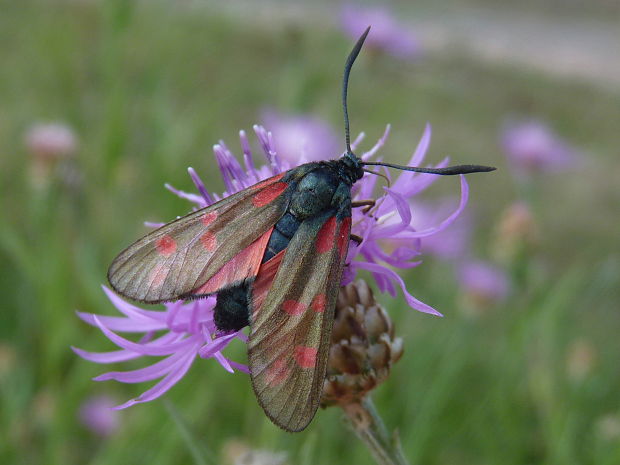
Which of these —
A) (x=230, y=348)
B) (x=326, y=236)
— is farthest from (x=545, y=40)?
(x=326, y=236)

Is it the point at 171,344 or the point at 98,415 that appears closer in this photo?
the point at 171,344

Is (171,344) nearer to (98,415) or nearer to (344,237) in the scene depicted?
(344,237)

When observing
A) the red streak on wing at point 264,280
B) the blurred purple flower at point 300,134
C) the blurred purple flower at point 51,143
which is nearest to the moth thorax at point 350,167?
the red streak on wing at point 264,280

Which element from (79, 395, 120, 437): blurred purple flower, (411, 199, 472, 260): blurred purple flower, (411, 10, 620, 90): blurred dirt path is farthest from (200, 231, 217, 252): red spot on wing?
(411, 10, 620, 90): blurred dirt path

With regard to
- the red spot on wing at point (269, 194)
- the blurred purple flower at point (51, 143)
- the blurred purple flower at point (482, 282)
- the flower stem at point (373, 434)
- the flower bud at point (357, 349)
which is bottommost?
the blurred purple flower at point (482, 282)

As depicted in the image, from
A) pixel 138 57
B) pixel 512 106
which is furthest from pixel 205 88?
pixel 512 106

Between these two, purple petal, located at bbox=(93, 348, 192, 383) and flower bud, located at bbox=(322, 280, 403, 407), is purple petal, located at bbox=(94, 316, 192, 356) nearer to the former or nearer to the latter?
purple petal, located at bbox=(93, 348, 192, 383)

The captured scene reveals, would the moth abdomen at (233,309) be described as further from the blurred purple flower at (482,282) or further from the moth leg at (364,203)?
the blurred purple flower at (482,282)
